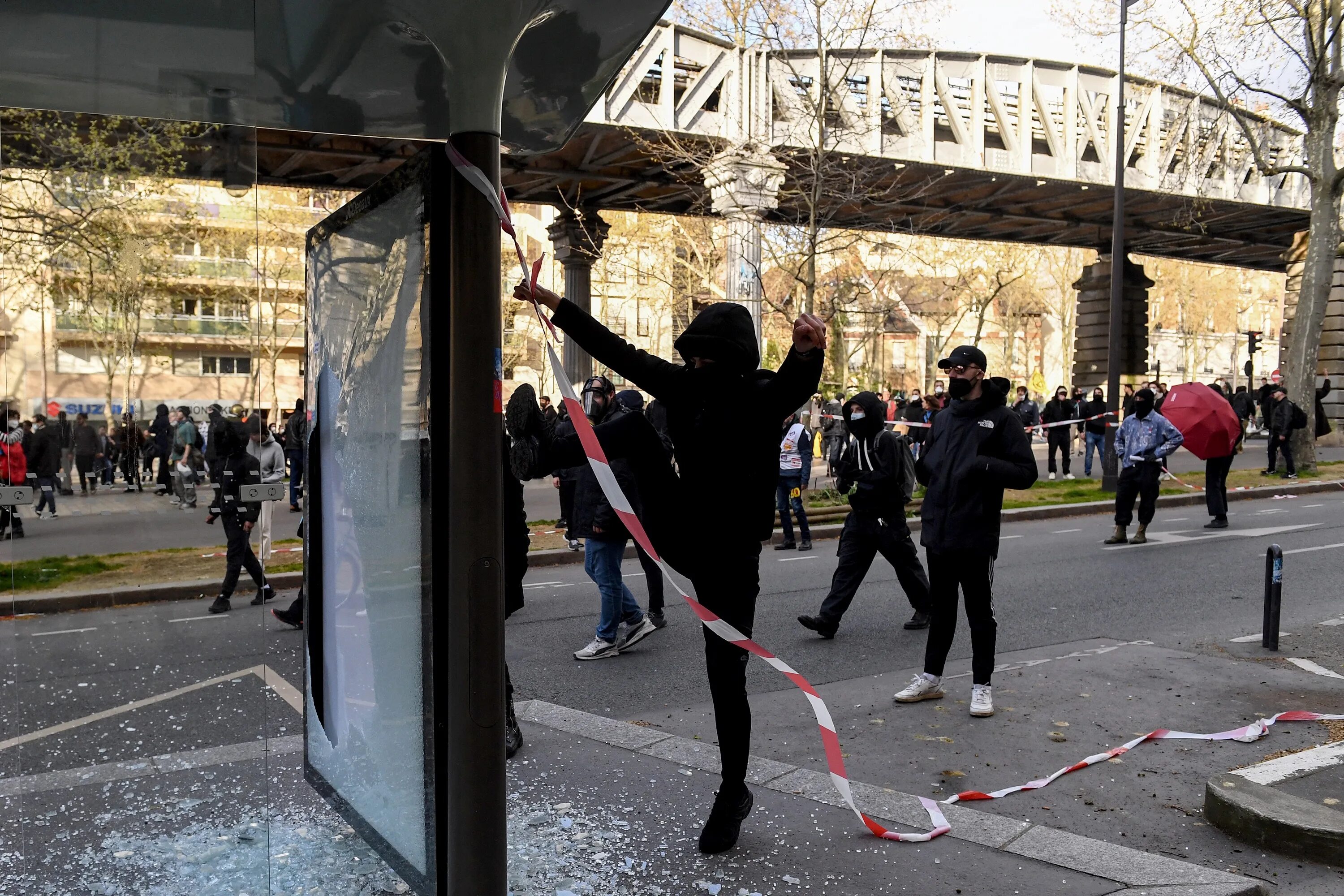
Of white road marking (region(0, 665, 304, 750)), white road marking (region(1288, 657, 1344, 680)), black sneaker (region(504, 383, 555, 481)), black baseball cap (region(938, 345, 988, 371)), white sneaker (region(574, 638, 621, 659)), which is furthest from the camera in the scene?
white sneaker (region(574, 638, 621, 659))

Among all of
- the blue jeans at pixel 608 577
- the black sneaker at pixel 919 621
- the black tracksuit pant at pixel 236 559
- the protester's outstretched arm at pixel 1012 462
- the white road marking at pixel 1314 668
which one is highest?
the protester's outstretched arm at pixel 1012 462

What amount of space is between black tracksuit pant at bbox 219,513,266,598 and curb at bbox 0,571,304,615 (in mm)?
44

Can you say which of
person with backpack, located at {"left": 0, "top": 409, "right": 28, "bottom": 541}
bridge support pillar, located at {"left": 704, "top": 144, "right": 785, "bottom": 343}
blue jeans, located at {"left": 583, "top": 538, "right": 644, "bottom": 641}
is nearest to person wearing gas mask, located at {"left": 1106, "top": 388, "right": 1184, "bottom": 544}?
bridge support pillar, located at {"left": 704, "top": 144, "right": 785, "bottom": 343}

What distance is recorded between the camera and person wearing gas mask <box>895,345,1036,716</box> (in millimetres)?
5906

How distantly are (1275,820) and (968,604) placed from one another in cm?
214

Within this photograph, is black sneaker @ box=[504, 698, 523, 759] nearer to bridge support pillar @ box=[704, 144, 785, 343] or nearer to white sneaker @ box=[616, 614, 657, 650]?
white sneaker @ box=[616, 614, 657, 650]

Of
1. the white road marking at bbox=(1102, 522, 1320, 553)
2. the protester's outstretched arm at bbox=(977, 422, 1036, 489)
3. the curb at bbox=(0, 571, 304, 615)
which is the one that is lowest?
the white road marking at bbox=(1102, 522, 1320, 553)

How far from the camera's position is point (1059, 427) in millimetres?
24344

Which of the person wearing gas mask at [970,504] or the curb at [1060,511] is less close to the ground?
the person wearing gas mask at [970,504]

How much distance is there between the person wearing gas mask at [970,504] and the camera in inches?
233

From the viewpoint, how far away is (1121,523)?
13.3m

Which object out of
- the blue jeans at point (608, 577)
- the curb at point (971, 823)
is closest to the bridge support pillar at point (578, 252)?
the blue jeans at point (608, 577)

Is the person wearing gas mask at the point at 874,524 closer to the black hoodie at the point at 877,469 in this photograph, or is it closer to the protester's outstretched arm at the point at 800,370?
the black hoodie at the point at 877,469

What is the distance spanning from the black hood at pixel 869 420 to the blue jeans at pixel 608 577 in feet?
6.72
